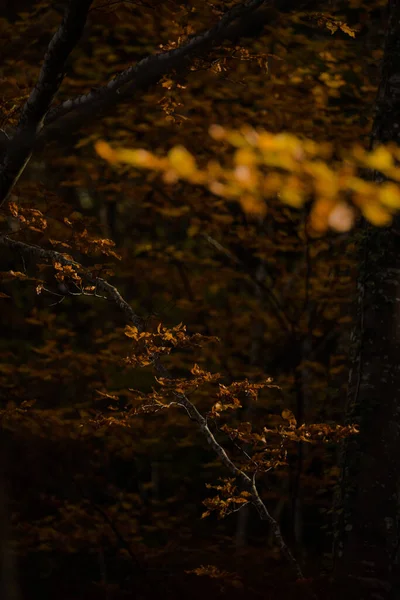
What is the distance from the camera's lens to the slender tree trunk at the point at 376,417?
13.1 ft

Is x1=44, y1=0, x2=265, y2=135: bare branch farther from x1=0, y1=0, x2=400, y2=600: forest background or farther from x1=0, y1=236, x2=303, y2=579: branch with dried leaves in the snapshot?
x1=0, y1=0, x2=400, y2=600: forest background

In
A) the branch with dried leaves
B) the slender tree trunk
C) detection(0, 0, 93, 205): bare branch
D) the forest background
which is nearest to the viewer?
detection(0, 0, 93, 205): bare branch

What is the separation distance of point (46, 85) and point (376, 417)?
264cm

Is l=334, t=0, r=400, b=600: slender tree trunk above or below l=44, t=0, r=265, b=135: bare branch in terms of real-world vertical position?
below

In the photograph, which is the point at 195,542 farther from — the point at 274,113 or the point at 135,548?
the point at 274,113

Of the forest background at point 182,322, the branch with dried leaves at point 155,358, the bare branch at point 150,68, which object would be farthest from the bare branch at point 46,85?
the forest background at point 182,322

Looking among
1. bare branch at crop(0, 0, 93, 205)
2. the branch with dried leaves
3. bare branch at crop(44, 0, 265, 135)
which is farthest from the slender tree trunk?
bare branch at crop(0, 0, 93, 205)

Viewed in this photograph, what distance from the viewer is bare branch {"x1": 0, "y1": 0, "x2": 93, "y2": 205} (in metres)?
2.62

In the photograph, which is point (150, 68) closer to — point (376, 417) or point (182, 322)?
point (376, 417)

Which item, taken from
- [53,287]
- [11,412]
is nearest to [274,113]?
[53,287]

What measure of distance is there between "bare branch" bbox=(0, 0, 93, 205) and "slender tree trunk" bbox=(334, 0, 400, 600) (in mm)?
2295

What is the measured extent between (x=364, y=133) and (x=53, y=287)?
3693 mm

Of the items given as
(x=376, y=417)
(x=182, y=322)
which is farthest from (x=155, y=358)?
(x=182, y=322)

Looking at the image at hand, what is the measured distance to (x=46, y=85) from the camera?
2.73 meters
